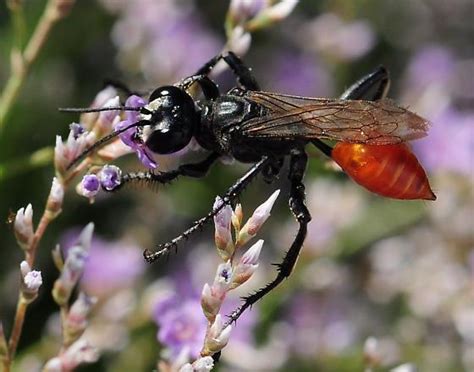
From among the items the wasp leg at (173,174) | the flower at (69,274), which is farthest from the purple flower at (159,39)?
the flower at (69,274)

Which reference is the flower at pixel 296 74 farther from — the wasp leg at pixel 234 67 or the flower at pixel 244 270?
the flower at pixel 244 270

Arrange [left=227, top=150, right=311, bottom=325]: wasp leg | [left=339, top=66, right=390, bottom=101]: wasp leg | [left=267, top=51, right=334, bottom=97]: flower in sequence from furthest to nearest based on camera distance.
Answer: [left=267, top=51, right=334, bottom=97]: flower → [left=339, top=66, right=390, bottom=101]: wasp leg → [left=227, top=150, right=311, bottom=325]: wasp leg

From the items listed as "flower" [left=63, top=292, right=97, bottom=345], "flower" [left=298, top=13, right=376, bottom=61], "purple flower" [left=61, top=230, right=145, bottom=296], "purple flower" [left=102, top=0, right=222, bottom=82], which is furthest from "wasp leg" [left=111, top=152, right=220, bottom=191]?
"flower" [left=298, top=13, right=376, bottom=61]

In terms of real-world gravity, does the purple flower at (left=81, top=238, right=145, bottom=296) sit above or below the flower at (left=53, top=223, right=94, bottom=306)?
below

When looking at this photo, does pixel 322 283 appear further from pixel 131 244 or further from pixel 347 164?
pixel 347 164

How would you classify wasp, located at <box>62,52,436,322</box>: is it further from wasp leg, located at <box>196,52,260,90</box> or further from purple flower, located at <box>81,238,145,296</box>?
purple flower, located at <box>81,238,145,296</box>

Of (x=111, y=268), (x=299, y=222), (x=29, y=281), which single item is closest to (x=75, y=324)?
(x=29, y=281)

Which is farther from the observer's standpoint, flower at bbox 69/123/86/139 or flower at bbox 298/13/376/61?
flower at bbox 298/13/376/61

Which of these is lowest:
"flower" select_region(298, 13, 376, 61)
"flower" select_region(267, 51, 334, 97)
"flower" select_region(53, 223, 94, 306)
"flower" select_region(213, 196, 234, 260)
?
"flower" select_region(267, 51, 334, 97)
